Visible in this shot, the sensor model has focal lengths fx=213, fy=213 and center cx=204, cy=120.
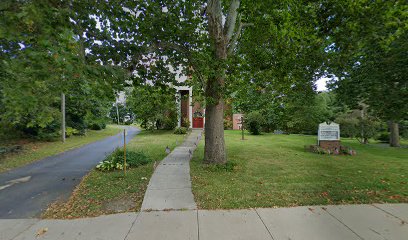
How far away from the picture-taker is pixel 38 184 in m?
6.56

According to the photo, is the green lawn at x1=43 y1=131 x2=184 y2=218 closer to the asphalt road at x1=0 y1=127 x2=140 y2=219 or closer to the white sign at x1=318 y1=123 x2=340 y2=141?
the asphalt road at x1=0 y1=127 x2=140 y2=219

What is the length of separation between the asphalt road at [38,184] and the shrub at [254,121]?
15.1 metres

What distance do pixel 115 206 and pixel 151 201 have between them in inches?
30.9

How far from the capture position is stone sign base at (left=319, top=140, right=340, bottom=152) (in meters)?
11.4

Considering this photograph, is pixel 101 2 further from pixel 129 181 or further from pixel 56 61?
pixel 129 181

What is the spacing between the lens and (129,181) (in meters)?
6.35

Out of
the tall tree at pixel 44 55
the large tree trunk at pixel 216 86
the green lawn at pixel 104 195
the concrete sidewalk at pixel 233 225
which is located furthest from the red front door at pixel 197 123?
the concrete sidewalk at pixel 233 225

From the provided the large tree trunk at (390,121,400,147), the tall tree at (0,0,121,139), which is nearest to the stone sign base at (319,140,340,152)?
the large tree trunk at (390,121,400,147)

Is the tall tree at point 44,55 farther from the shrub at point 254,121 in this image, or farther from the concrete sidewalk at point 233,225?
the shrub at point 254,121

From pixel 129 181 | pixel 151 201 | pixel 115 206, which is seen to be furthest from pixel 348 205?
pixel 129 181

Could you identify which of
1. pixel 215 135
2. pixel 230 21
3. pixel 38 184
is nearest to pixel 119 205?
pixel 38 184

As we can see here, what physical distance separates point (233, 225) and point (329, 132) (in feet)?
33.4

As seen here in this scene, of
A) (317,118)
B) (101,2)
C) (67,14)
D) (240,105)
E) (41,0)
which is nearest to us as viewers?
(41,0)

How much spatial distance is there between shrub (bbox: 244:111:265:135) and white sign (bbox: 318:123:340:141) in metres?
9.74
